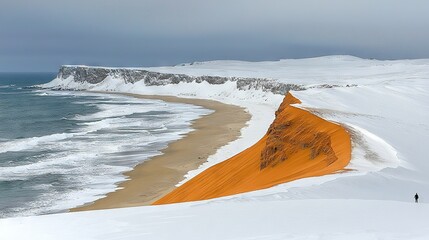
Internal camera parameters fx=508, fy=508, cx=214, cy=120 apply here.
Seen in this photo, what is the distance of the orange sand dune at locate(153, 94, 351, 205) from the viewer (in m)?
19.5

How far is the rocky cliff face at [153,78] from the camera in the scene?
10075cm

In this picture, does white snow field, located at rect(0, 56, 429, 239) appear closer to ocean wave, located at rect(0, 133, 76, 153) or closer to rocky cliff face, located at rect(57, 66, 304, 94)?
ocean wave, located at rect(0, 133, 76, 153)

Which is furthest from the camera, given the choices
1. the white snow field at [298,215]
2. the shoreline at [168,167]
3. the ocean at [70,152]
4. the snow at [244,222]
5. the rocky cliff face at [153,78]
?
the rocky cliff face at [153,78]

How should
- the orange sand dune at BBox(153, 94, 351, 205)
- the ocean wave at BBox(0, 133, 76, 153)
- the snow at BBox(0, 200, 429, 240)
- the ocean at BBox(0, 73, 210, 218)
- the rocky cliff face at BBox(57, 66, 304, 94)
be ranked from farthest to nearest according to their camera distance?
the rocky cliff face at BBox(57, 66, 304, 94) < the ocean wave at BBox(0, 133, 76, 153) < the ocean at BBox(0, 73, 210, 218) < the orange sand dune at BBox(153, 94, 351, 205) < the snow at BBox(0, 200, 429, 240)

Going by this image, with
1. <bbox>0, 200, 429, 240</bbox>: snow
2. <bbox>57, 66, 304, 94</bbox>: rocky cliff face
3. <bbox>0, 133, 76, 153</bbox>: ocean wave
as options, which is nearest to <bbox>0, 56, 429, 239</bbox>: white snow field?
<bbox>0, 200, 429, 240</bbox>: snow

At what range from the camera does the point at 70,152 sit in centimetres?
3997

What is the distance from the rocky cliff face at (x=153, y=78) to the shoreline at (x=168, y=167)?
36956 millimetres

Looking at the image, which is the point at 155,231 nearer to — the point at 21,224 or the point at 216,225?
the point at 216,225

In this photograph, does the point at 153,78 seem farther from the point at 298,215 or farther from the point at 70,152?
the point at 298,215

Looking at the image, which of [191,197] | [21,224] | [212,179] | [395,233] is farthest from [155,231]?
[212,179]

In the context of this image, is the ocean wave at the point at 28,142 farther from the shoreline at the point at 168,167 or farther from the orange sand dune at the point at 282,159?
the orange sand dune at the point at 282,159

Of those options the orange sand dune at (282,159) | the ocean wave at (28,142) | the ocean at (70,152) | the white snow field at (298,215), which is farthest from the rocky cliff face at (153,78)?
the white snow field at (298,215)

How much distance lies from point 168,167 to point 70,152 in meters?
9.92

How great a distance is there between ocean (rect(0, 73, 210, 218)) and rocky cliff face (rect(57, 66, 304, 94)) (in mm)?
30727
